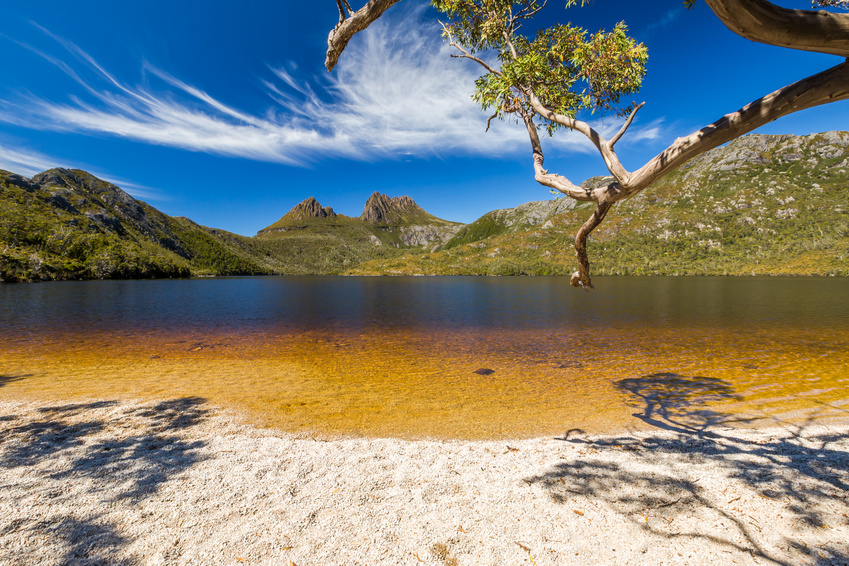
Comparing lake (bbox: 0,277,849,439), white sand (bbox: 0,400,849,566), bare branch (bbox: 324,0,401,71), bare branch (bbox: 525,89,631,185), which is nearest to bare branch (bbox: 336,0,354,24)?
bare branch (bbox: 324,0,401,71)

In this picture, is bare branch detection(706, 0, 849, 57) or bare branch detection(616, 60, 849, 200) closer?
bare branch detection(706, 0, 849, 57)

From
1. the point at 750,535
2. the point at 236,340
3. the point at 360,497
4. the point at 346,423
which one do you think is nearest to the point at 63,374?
the point at 236,340

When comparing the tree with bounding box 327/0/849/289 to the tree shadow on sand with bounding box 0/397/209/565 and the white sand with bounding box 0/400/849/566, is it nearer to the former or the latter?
the white sand with bounding box 0/400/849/566

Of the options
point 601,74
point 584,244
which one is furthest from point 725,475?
point 601,74

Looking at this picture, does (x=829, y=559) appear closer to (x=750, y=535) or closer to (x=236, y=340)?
(x=750, y=535)

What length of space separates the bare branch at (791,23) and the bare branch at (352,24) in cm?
393

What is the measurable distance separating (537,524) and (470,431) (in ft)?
17.9

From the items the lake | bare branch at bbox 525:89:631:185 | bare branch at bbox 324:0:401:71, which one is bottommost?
the lake

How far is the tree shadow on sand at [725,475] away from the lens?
196 inches

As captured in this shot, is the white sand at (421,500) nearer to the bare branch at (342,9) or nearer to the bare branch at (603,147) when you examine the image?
the bare branch at (603,147)

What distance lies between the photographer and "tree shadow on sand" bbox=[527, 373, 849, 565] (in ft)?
16.4

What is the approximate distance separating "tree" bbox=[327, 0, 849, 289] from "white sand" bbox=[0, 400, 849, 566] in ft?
13.1

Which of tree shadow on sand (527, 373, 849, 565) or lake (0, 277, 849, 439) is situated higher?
tree shadow on sand (527, 373, 849, 565)

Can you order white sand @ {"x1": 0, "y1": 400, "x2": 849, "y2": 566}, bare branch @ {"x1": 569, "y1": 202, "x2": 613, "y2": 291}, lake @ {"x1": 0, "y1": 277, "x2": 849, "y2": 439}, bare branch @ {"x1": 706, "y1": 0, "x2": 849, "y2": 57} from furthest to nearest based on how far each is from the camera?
lake @ {"x1": 0, "y1": 277, "x2": 849, "y2": 439} → bare branch @ {"x1": 569, "y1": 202, "x2": 613, "y2": 291} → white sand @ {"x1": 0, "y1": 400, "x2": 849, "y2": 566} → bare branch @ {"x1": 706, "y1": 0, "x2": 849, "y2": 57}
